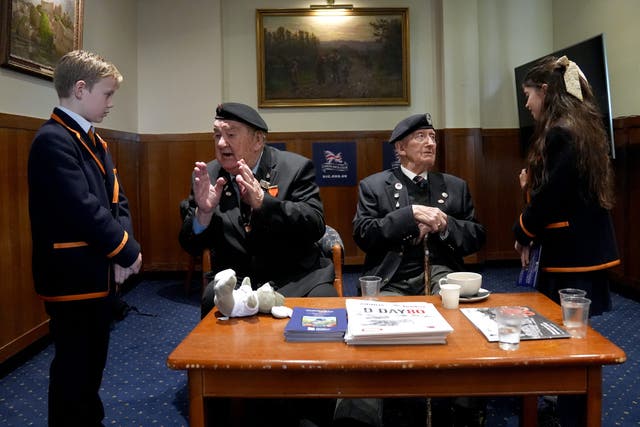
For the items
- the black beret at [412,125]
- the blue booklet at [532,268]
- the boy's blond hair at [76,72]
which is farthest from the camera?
the black beret at [412,125]

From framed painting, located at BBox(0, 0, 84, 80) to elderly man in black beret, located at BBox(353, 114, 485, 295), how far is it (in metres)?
2.31

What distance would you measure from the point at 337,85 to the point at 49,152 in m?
4.57

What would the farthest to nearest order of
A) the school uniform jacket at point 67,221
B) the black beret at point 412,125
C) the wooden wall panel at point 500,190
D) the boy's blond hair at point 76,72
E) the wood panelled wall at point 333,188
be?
the wooden wall panel at point 500,190, the wood panelled wall at point 333,188, the black beret at point 412,125, the boy's blond hair at point 76,72, the school uniform jacket at point 67,221

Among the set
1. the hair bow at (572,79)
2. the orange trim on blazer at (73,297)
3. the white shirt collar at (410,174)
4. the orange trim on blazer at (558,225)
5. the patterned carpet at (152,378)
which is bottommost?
the patterned carpet at (152,378)

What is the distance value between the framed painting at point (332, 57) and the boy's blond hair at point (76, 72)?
13.5 ft

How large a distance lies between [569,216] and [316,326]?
1287mm

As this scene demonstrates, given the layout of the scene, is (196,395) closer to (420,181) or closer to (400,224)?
(400,224)

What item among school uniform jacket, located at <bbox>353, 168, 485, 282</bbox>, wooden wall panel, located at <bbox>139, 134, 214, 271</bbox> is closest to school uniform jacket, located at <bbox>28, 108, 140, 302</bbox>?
school uniform jacket, located at <bbox>353, 168, 485, 282</bbox>

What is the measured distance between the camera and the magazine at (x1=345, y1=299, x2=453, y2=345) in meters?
1.52

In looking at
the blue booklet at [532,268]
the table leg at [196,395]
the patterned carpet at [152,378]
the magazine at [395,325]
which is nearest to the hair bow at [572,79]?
the blue booklet at [532,268]

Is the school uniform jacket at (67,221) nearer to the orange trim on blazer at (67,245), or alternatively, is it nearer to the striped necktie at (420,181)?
the orange trim on blazer at (67,245)

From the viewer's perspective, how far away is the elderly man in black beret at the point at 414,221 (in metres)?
2.69

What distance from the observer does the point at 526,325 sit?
1.67 meters

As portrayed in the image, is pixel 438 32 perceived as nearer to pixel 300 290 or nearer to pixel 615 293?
pixel 615 293
